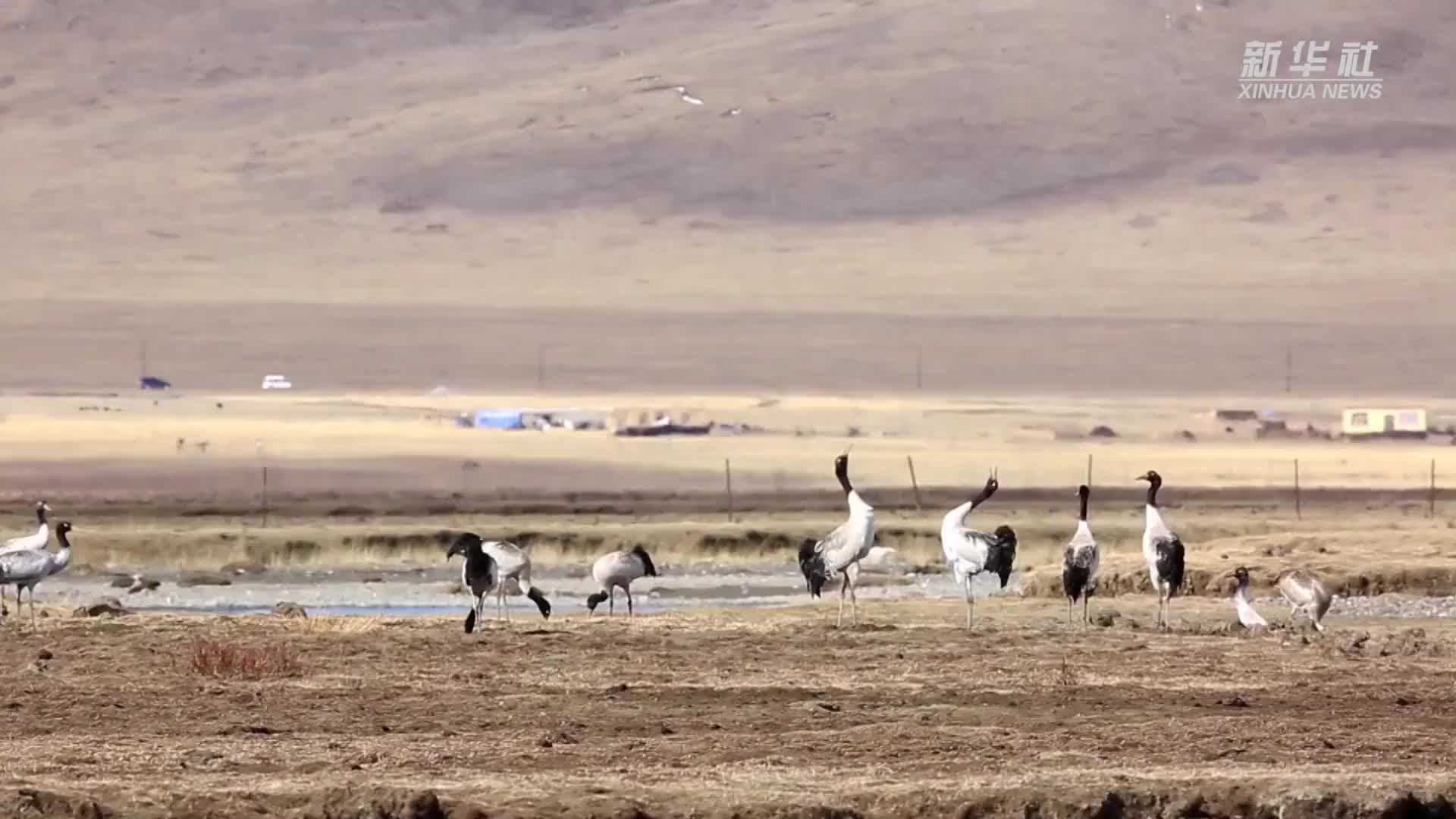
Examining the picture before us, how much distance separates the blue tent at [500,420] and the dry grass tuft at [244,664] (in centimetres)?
4953

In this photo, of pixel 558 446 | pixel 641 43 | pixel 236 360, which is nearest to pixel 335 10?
pixel 641 43

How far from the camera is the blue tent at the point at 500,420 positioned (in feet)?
221

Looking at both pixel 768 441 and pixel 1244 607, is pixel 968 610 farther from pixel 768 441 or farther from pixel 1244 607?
pixel 768 441

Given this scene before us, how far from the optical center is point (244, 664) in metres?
16.8

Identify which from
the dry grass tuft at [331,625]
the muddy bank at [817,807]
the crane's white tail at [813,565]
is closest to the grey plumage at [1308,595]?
the crane's white tail at [813,565]

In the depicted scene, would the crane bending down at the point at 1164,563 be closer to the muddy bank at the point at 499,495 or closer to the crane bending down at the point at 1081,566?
the crane bending down at the point at 1081,566

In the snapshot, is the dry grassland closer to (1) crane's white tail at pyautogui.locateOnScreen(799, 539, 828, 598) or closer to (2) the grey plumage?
(1) crane's white tail at pyautogui.locateOnScreen(799, 539, 828, 598)

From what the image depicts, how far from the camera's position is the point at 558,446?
201 feet

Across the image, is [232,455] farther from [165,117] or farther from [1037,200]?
[165,117]

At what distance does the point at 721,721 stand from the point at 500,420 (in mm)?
54037

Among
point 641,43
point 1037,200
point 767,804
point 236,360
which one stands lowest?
point 767,804

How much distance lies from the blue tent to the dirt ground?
46.3m

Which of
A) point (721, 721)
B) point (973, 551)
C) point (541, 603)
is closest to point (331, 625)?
point (541, 603)

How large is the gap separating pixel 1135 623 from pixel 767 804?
10726 mm
